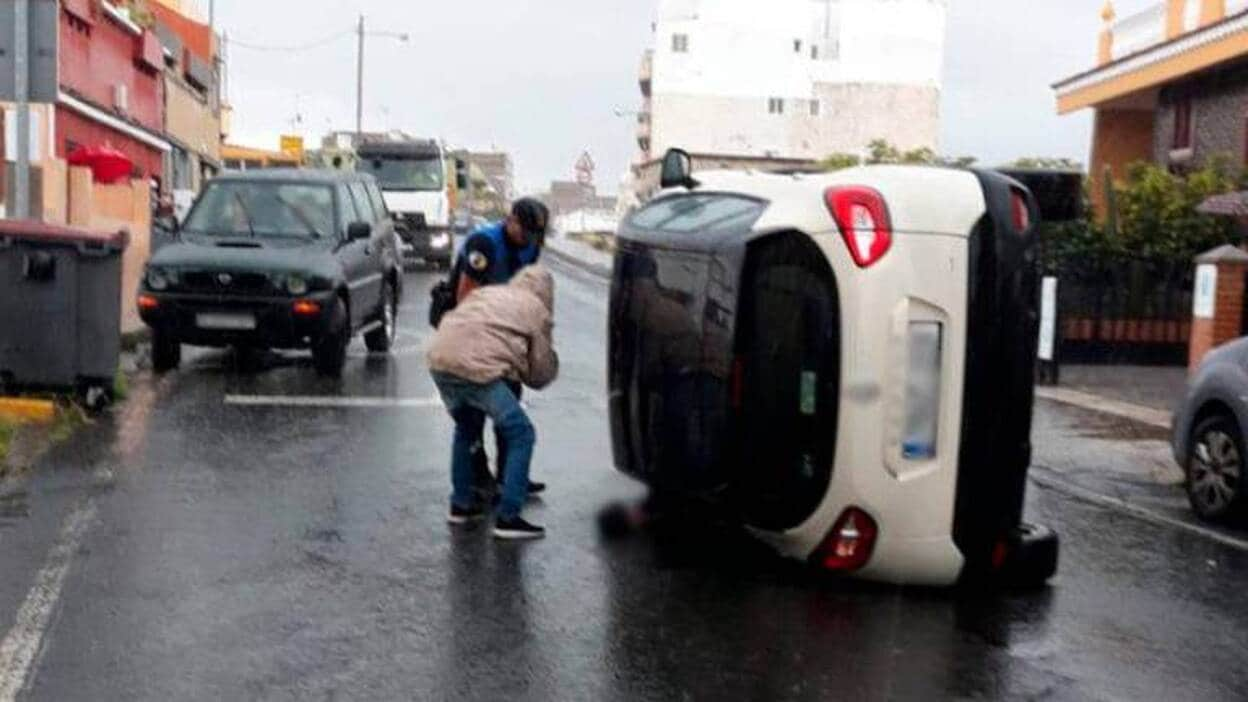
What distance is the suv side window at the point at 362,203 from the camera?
15.8 m

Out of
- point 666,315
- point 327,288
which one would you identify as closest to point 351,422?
point 327,288

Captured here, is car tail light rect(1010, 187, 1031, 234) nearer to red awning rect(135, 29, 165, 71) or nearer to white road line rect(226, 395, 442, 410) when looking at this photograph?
white road line rect(226, 395, 442, 410)

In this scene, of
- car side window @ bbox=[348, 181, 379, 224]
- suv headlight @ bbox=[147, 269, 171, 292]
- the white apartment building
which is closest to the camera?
suv headlight @ bbox=[147, 269, 171, 292]

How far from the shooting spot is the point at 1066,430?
13.9 m

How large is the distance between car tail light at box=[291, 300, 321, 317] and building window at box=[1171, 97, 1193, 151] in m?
15.6

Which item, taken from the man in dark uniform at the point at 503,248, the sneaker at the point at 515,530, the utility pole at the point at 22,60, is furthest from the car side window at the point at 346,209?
the sneaker at the point at 515,530

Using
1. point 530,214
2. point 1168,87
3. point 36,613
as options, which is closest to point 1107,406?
point 530,214

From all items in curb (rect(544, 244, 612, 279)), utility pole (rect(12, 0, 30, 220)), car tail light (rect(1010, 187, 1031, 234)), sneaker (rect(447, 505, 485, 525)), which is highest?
utility pole (rect(12, 0, 30, 220))

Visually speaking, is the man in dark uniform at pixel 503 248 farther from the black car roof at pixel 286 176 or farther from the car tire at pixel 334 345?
the black car roof at pixel 286 176

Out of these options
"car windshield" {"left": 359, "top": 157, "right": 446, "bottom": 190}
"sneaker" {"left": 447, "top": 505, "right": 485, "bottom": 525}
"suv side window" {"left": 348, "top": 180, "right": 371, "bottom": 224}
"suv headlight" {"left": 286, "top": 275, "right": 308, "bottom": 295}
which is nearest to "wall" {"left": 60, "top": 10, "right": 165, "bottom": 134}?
"car windshield" {"left": 359, "top": 157, "right": 446, "bottom": 190}

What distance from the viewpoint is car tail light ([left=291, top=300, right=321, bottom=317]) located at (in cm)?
1369

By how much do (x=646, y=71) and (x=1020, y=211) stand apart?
88270 millimetres

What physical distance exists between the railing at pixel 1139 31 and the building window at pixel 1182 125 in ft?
3.36

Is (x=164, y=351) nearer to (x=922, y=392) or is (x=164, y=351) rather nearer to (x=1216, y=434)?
(x=1216, y=434)
